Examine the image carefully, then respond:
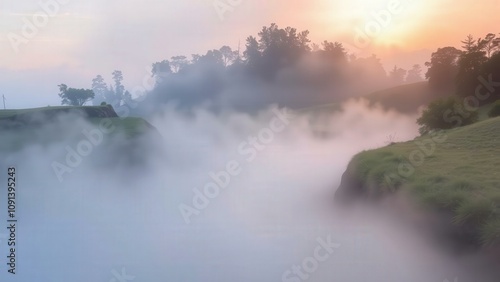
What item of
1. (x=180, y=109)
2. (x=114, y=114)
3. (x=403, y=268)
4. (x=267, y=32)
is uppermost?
(x=267, y=32)

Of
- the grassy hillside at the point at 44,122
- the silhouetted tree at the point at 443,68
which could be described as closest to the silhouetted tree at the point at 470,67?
the silhouetted tree at the point at 443,68

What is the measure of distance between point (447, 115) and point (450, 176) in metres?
15.8

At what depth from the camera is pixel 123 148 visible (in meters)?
33.7

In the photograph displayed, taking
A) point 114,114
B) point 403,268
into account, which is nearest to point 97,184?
point 114,114

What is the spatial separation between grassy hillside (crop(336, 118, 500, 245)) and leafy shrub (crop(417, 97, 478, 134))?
664cm

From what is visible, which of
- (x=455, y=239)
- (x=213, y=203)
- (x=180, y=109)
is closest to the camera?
(x=455, y=239)

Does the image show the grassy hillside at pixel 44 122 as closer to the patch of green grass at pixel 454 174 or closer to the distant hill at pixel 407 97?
the patch of green grass at pixel 454 174

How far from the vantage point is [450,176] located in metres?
12.9

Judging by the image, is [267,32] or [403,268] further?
[267,32]

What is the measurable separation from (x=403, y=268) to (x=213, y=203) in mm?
12492

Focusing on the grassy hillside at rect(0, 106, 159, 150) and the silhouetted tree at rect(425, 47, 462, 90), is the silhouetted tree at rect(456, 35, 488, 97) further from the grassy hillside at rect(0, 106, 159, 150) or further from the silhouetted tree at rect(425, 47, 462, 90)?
the grassy hillside at rect(0, 106, 159, 150)

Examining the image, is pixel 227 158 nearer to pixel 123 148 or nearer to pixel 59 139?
pixel 123 148

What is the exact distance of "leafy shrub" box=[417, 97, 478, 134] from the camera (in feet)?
88.4

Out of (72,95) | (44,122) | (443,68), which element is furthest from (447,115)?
(72,95)
